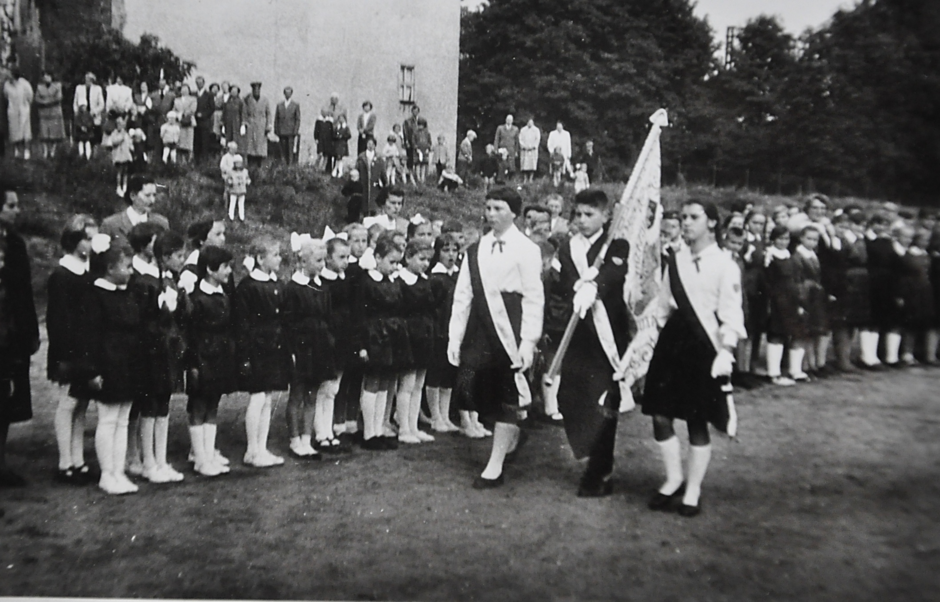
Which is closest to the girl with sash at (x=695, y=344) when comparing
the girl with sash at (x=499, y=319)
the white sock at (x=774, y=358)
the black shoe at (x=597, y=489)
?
the black shoe at (x=597, y=489)

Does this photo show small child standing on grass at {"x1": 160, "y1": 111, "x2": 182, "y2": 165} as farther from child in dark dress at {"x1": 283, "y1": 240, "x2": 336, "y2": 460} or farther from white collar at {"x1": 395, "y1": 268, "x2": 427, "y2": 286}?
white collar at {"x1": 395, "y1": 268, "x2": 427, "y2": 286}

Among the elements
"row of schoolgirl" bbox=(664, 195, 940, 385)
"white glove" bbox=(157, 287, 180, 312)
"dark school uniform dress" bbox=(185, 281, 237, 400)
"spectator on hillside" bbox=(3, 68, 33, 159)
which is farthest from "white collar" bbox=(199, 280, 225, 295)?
"row of schoolgirl" bbox=(664, 195, 940, 385)

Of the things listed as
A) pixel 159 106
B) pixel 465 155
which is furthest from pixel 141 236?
pixel 465 155

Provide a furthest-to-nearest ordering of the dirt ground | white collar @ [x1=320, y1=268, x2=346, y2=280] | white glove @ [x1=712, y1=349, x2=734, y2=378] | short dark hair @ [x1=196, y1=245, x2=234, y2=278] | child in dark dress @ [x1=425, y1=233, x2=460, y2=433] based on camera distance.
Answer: child in dark dress @ [x1=425, y1=233, x2=460, y2=433] < white collar @ [x1=320, y1=268, x2=346, y2=280] < short dark hair @ [x1=196, y1=245, x2=234, y2=278] < the dirt ground < white glove @ [x1=712, y1=349, x2=734, y2=378]

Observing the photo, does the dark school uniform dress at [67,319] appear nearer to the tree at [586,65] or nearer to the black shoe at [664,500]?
the tree at [586,65]

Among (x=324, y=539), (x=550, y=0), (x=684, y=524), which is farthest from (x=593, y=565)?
(x=550, y=0)

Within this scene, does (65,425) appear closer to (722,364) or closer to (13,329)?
(13,329)

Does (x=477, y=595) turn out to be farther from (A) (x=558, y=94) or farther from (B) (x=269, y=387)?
(A) (x=558, y=94)
